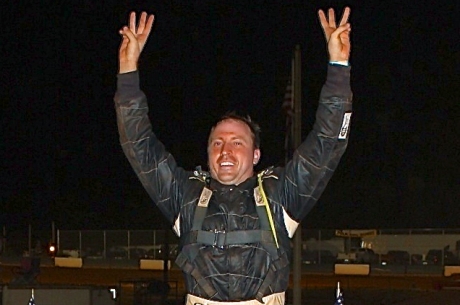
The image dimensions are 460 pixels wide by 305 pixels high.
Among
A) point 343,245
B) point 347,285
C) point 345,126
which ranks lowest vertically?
point 347,285

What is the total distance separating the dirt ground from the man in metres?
14.9

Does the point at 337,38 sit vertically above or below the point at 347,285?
above

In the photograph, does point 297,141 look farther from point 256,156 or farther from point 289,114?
point 256,156

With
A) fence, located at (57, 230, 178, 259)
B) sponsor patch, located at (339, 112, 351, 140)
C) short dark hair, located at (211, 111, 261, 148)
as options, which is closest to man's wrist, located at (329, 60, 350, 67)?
sponsor patch, located at (339, 112, 351, 140)

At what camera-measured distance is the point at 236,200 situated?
3.64m

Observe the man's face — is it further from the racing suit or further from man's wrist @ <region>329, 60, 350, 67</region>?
man's wrist @ <region>329, 60, 350, 67</region>

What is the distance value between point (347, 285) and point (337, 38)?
2755cm

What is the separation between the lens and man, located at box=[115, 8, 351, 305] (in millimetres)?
3537

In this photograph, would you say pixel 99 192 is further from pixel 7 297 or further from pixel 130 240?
pixel 7 297

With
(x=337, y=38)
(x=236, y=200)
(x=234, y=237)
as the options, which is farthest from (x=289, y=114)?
(x=234, y=237)

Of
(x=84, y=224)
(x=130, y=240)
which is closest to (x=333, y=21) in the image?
(x=130, y=240)

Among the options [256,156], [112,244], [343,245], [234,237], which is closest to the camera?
[234,237]

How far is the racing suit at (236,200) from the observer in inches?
139

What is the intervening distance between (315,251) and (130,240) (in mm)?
10334
